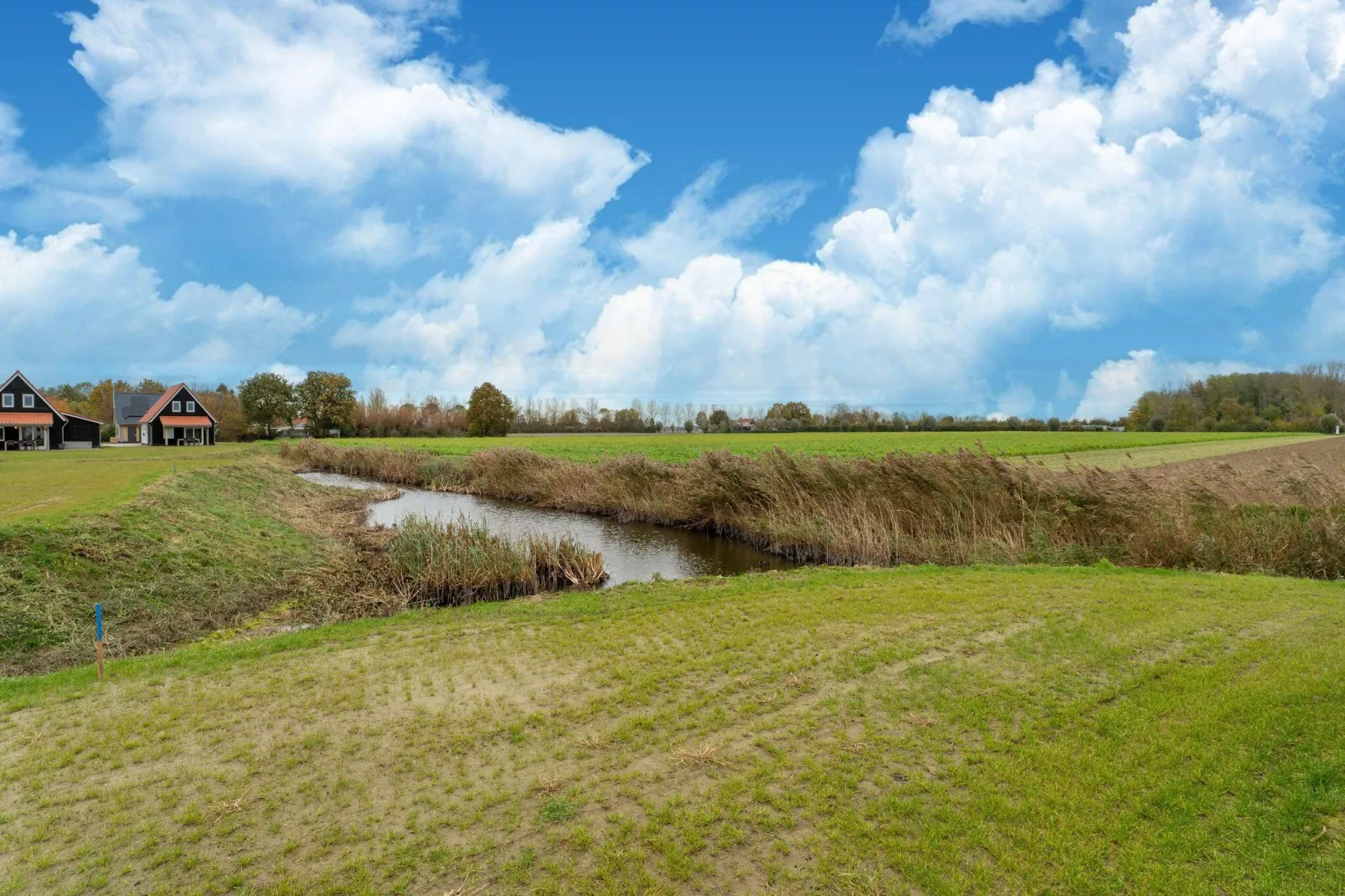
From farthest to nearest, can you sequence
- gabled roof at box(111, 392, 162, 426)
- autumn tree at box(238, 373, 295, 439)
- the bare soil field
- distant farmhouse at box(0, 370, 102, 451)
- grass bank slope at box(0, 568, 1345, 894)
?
autumn tree at box(238, 373, 295, 439) < gabled roof at box(111, 392, 162, 426) < distant farmhouse at box(0, 370, 102, 451) < the bare soil field < grass bank slope at box(0, 568, 1345, 894)

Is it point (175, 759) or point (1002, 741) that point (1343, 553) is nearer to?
point (1002, 741)

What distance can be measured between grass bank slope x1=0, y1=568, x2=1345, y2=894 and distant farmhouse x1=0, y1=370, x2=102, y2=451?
176 ft

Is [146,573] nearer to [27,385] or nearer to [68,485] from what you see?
[68,485]

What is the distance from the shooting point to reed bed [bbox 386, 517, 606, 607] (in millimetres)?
12508

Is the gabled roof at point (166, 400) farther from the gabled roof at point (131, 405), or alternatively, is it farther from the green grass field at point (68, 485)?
the green grass field at point (68, 485)

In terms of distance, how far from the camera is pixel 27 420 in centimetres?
4553

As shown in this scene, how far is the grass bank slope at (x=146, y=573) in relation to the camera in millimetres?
8977

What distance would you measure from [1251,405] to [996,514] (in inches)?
3914

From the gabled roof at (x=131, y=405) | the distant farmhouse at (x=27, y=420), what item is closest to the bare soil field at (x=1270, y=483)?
the distant farmhouse at (x=27, y=420)

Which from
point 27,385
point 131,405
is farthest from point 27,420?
point 131,405

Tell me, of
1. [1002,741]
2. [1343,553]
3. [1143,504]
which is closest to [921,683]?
[1002,741]

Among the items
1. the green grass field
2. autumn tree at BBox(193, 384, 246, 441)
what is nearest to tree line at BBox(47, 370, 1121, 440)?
autumn tree at BBox(193, 384, 246, 441)

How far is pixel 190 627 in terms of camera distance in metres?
10.0

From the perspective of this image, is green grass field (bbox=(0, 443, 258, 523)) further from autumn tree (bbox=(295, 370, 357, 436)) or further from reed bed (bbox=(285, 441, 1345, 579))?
autumn tree (bbox=(295, 370, 357, 436))
